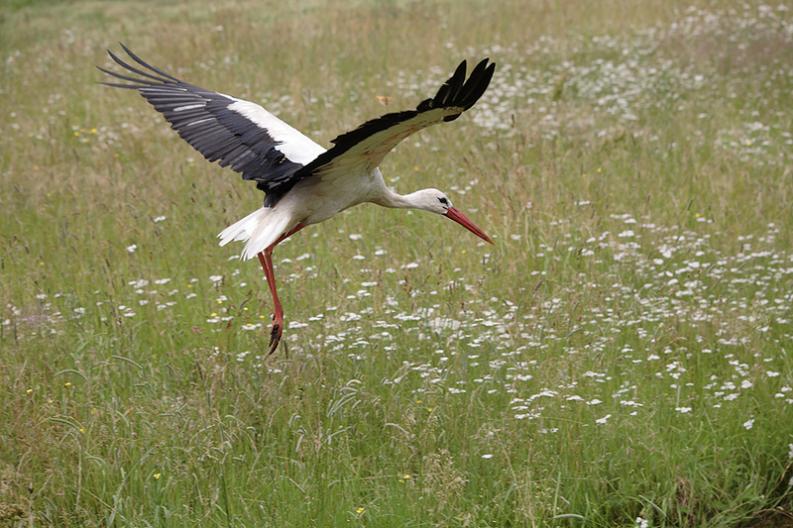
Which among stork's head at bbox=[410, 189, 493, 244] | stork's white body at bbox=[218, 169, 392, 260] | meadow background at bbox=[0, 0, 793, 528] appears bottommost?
meadow background at bbox=[0, 0, 793, 528]

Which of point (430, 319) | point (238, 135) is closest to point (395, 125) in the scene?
point (430, 319)

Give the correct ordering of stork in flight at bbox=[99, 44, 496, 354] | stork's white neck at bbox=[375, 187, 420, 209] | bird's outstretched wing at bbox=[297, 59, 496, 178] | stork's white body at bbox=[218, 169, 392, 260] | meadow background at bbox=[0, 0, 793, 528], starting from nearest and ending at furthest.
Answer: bird's outstretched wing at bbox=[297, 59, 496, 178], meadow background at bbox=[0, 0, 793, 528], stork in flight at bbox=[99, 44, 496, 354], stork's white body at bbox=[218, 169, 392, 260], stork's white neck at bbox=[375, 187, 420, 209]

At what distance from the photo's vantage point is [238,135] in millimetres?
5777

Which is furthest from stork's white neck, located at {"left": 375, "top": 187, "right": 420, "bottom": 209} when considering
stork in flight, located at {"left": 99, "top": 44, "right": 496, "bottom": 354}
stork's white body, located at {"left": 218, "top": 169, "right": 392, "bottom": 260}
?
stork's white body, located at {"left": 218, "top": 169, "right": 392, "bottom": 260}

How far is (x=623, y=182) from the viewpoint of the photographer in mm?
7406

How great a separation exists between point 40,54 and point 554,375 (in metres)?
9.07

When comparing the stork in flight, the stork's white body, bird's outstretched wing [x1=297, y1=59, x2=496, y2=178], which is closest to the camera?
bird's outstretched wing [x1=297, y1=59, x2=496, y2=178]

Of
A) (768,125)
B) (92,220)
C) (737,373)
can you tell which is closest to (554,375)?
(737,373)

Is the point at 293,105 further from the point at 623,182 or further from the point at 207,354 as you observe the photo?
the point at 207,354

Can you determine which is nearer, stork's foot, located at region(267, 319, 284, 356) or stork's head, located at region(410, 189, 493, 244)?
stork's foot, located at region(267, 319, 284, 356)

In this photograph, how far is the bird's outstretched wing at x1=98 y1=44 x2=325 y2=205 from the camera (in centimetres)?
547

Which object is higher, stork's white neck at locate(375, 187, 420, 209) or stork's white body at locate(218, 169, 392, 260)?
stork's white body at locate(218, 169, 392, 260)

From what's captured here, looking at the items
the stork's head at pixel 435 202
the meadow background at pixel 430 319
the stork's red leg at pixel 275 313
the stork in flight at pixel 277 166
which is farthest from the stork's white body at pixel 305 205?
the meadow background at pixel 430 319

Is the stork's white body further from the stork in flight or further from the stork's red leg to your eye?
the stork's red leg
